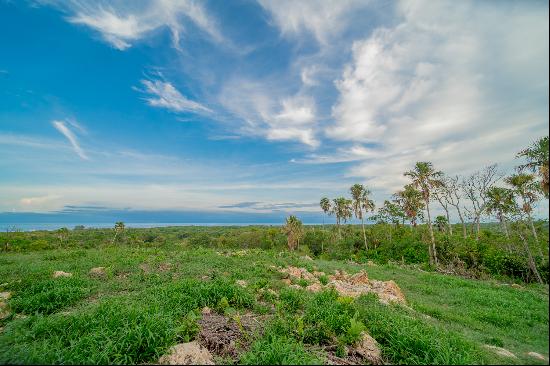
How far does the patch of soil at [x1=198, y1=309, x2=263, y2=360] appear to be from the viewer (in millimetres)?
3889

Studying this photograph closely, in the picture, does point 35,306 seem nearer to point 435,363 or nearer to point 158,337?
point 158,337

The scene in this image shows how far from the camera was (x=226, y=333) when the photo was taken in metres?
4.32

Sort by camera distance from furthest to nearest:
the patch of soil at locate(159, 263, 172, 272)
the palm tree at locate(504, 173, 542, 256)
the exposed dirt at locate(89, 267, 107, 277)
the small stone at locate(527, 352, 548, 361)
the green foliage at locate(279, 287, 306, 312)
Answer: the patch of soil at locate(159, 263, 172, 272) < the exposed dirt at locate(89, 267, 107, 277) < the green foliage at locate(279, 287, 306, 312) < the palm tree at locate(504, 173, 542, 256) < the small stone at locate(527, 352, 548, 361)

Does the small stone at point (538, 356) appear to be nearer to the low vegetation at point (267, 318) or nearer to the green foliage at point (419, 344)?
the low vegetation at point (267, 318)

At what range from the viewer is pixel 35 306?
5953 mm

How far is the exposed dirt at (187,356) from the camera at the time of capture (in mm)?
3205

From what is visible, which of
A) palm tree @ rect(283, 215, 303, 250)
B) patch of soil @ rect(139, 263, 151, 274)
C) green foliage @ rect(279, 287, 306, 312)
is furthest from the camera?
palm tree @ rect(283, 215, 303, 250)

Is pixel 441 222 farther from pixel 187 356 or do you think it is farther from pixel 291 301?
pixel 187 356

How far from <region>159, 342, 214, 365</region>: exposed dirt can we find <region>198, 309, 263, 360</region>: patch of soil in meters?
0.37

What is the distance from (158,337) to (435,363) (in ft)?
12.1

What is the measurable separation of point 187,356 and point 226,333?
1.08m

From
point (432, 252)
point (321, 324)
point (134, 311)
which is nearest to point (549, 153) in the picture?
point (321, 324)

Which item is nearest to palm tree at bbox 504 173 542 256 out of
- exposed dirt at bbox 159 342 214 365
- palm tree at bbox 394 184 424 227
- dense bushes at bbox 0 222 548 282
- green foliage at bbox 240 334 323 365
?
green foliage at bbox 240 334 323 365

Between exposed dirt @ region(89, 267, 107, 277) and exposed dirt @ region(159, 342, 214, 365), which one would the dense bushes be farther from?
exposed dirt @ region(89, 267, 107, 277)
